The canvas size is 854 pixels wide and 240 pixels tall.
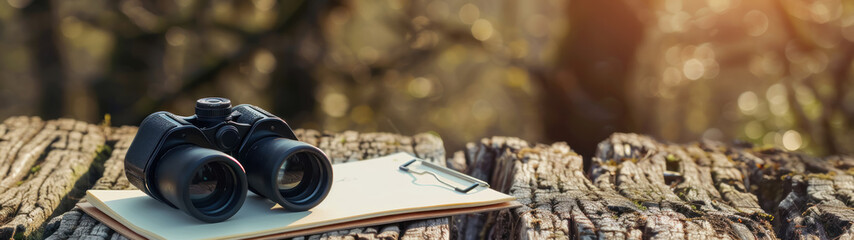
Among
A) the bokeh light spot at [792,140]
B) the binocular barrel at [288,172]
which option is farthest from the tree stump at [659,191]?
the bokeh light spot at [792,140]

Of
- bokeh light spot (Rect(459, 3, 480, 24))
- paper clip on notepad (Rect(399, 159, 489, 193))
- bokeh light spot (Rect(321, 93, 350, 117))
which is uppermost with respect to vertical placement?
bokeh light spot (Rect(459, 3, 480, 24))

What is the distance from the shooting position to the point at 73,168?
2787mm

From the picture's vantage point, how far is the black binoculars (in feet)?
6.59

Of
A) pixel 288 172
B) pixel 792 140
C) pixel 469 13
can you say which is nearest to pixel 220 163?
pixel 288 172

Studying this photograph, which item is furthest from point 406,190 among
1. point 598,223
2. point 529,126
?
point 529,126

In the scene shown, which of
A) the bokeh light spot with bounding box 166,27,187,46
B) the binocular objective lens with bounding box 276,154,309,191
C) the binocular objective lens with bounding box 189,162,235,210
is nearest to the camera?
the binocular objective lens with bounding box 189,162,235,210

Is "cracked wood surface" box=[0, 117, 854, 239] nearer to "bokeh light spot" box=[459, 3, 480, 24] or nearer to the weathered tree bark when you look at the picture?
the weathered tree bark

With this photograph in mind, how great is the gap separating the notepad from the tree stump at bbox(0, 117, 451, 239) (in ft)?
0.12

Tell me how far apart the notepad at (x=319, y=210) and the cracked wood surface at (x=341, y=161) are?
3 cm

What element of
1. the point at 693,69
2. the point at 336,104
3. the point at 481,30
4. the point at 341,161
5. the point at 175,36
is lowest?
the point at 341,161

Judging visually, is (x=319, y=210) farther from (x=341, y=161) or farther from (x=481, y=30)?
(x=481, y=30)

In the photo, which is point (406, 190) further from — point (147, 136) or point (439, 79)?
point (439, 79)

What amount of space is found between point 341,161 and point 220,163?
100 cm

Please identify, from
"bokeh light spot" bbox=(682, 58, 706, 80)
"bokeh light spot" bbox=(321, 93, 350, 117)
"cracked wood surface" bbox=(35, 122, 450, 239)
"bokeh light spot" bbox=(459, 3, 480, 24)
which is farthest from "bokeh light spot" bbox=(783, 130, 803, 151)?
"cracked wood surface" bbox=(35, 122, 450, 239)
